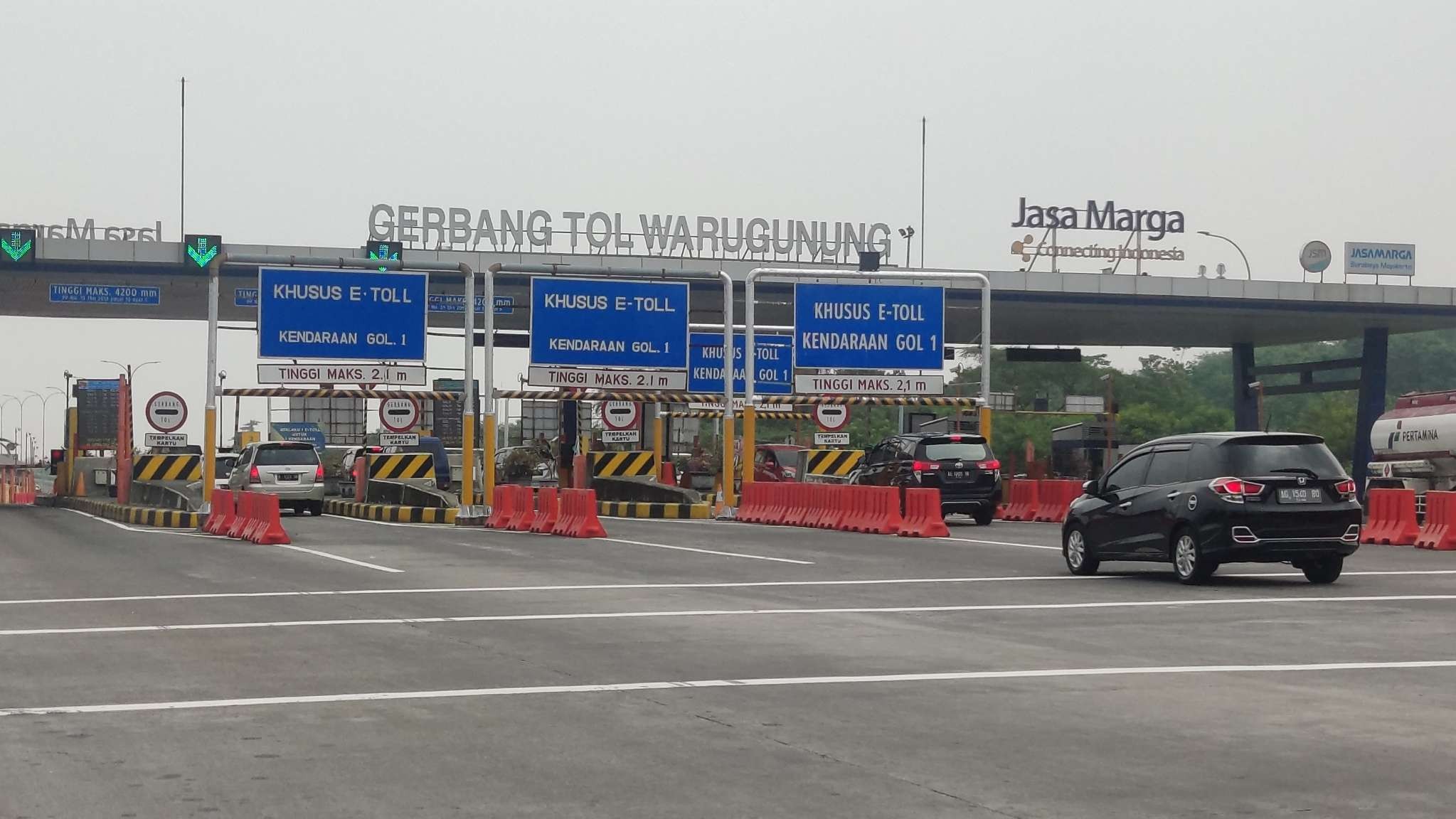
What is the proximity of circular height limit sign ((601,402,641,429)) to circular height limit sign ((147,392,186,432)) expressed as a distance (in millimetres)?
9625

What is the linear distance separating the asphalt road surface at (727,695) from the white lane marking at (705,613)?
64 mm

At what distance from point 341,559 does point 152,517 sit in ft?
45.8

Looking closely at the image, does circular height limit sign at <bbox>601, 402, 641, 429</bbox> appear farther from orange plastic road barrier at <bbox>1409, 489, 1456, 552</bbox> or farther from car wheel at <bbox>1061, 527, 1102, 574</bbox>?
car wheel at <bbox>1061, 527, 1102, 574</bbox>

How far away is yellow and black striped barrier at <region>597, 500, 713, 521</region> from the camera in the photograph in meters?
37.8

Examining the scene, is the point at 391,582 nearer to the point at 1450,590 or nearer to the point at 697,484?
the point at 1450,590

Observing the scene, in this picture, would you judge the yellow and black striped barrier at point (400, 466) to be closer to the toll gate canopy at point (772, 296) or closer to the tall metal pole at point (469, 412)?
the tall metal pole at point (469, 412)

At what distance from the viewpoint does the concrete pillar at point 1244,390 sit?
68.9 m

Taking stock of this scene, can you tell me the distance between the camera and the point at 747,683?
34.2ft

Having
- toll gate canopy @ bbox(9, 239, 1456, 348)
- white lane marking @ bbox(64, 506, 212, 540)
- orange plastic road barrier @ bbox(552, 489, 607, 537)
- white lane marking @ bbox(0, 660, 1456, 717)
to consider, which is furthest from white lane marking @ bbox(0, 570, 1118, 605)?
toll gate canopy @ bbox(9, 239, 1456, 348)

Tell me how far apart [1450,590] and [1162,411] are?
3752 inches

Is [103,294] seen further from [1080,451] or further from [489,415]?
[1080,451]

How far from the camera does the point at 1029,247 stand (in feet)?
221

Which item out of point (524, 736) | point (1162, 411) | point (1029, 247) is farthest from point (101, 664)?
point (1162, 411)

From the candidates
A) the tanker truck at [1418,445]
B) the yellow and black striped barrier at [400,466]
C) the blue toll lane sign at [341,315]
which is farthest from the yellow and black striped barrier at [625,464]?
the tanker truck at [1418,445]
